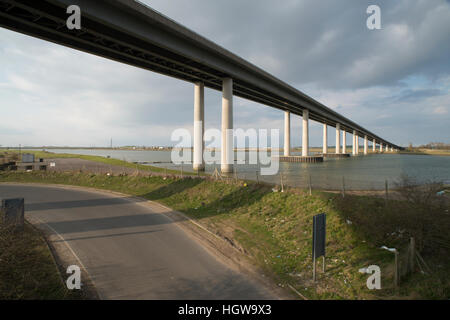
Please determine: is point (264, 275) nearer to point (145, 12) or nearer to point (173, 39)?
point (145, 12)

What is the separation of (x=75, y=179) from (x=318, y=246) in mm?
28212

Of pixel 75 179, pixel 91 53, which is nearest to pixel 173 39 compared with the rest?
pixel 91 53

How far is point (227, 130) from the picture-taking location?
123 feet

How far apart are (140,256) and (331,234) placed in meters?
7.88

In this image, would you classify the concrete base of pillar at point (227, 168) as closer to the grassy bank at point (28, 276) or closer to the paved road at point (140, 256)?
the paved road at point (140, 256)

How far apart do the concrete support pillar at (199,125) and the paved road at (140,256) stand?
25094 mm

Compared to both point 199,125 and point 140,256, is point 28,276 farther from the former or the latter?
point 199,125

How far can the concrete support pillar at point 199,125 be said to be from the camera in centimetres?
4016

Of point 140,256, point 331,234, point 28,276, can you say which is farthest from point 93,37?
point 331,234

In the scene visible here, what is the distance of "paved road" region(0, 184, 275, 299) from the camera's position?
20.0ft

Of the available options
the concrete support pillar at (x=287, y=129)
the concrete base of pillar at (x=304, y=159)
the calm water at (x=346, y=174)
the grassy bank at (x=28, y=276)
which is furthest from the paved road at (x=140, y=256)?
the concrete support pillar at (x=287, y=129)

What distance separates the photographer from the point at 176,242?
9.61 meters

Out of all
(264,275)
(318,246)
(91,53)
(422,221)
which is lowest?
(264,275)
